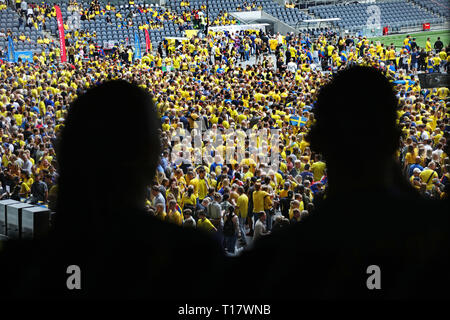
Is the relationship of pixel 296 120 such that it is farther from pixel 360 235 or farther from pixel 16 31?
pixel 16 31

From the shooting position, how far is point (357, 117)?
1200 millimetres

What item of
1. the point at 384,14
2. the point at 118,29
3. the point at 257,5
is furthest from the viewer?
the point at 257,5

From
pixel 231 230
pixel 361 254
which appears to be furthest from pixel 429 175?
pixel 361 254

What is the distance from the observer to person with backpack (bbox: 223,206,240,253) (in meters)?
8.51

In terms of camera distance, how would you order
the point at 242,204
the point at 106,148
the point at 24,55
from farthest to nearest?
the point at 24,55, the point at 242,204, the point at 106,148

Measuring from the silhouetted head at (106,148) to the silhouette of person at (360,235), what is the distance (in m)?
0.26

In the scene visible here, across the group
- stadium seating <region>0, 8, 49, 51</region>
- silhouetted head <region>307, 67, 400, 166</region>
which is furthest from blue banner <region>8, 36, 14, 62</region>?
silhouetted head <region>307, 67, 400, 166</region>

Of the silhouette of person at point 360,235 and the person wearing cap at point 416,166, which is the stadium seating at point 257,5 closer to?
the person wearing cap at point 416,166

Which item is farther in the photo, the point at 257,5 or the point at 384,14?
the point at 257,5

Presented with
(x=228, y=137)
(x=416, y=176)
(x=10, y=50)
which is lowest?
(x=416, y=176)

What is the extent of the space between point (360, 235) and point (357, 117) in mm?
236

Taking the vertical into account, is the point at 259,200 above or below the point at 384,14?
below

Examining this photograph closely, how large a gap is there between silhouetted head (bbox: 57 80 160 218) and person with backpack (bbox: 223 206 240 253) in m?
7.28
